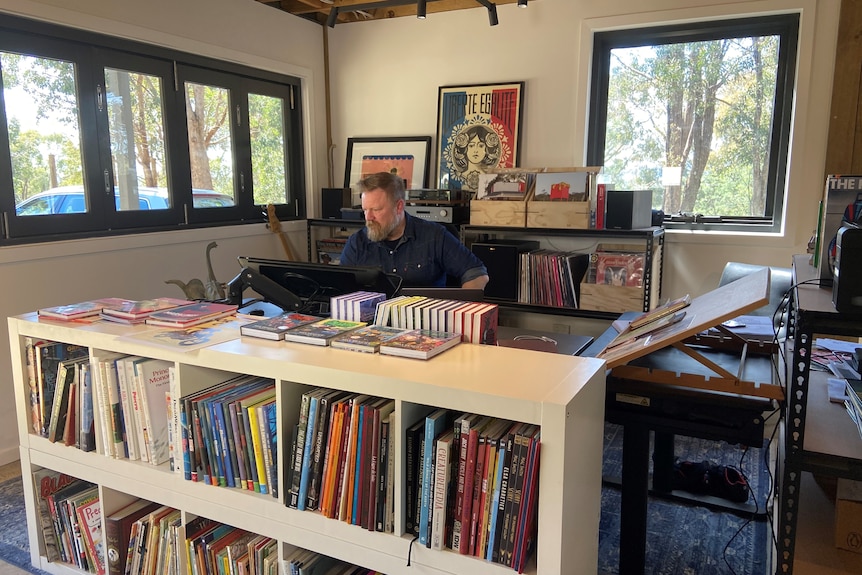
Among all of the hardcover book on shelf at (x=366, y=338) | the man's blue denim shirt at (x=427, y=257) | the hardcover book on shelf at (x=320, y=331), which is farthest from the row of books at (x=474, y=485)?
the man's blue denim shirt at (x=427, y=257)

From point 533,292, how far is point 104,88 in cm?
266

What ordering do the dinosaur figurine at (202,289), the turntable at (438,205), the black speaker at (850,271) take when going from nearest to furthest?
the black speaker at (850,271) < the dinosaur figurine at (202,289) < the turntable at (438,205)

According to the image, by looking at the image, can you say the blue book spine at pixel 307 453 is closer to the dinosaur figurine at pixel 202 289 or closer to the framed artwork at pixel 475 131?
the dinosaur figurine at pixel 202 289

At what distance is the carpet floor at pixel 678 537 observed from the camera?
2117 millimetres

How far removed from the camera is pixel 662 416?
1.62 meters

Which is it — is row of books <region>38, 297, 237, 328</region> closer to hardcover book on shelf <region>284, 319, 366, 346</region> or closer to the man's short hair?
hardcover book on shelf <region>284, 319, 366, 346</region>

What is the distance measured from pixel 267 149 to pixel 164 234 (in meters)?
1.13

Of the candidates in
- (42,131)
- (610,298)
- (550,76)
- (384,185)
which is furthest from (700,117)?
(42,131)

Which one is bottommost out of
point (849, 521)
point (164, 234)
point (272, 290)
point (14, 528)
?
point (14, 528)

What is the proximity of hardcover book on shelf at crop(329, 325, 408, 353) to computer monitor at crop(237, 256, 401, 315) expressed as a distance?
0.30 meters

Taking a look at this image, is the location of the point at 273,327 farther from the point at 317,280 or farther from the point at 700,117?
the point at 700,117

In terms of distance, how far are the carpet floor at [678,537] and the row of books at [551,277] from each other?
3.92 feet

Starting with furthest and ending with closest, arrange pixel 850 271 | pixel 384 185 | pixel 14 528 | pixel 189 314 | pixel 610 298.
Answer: pixel 610 298 < pixel 384 185 < pixel 14 528 < pixel 189 314 < pixel 850 271

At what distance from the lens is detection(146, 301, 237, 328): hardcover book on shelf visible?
72.1 inches
